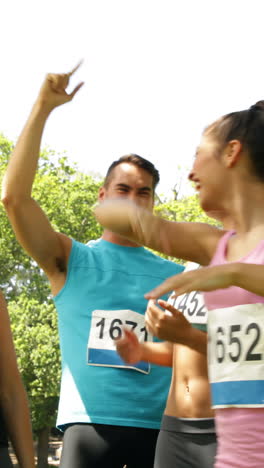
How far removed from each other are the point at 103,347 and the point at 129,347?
1411mm

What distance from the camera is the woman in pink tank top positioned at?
2062 mm

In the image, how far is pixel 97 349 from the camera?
3977 mm

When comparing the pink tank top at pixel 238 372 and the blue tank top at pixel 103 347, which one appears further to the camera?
the blue tank top at pixel 103 347

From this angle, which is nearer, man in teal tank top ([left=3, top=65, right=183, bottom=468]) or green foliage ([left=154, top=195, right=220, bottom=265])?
man in teal tank top ([left=3, top=65, right=183, bottom=468])

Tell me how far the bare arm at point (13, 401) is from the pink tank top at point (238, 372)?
1.08m

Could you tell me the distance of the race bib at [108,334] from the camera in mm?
3955

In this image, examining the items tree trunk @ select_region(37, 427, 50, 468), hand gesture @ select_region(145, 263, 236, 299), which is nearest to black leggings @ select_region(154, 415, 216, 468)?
hand gesture @ select_region(145, 263, 236, 299)

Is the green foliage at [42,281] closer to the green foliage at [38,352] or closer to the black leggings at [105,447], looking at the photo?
the green foliage at [38,352]

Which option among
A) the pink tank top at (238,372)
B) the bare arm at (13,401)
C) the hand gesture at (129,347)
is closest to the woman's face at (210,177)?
the pink tank top at (238,372)

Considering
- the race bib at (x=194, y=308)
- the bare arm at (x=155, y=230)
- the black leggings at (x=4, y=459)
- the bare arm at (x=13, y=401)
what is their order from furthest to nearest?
the race bib at (x=194, y=308) < the bare arm at (x=13, y=401) < the black leggings at (x=4, y=459) < the bare arm at (x=155, y=230)

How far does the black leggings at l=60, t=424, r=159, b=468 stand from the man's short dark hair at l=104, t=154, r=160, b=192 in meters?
1.27

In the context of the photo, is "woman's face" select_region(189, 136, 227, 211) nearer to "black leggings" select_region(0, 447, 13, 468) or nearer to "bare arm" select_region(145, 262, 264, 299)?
"bare arm" select_region(145, 262, 264, 299)

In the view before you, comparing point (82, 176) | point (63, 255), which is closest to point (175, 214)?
point (82, 176)

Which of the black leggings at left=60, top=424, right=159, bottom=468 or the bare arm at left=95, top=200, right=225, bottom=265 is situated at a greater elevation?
the bare arm at left=95, top=200, right=225, bottom=265
